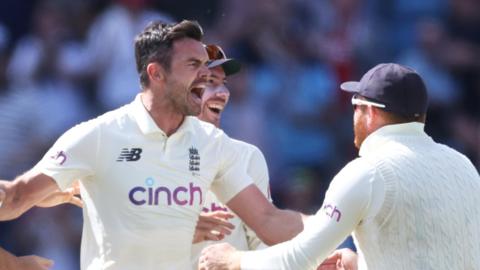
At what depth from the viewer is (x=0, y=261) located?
19.1 ft

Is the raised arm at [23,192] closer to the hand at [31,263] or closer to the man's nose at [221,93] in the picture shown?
the hand at [31,263]

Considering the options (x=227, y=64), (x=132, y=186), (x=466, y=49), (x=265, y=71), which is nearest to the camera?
(x=132, y=186)

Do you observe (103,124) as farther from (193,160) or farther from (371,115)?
(371,115)

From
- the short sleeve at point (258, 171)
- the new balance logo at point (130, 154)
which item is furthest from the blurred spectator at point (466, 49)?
the new balance logo at point (130, 154)

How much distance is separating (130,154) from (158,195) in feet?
0.75

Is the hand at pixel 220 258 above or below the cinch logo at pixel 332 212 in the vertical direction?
below

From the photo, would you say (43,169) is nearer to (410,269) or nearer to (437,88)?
(410,269)

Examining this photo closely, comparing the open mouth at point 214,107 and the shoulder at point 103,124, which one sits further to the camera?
the open mouth at point 214,107

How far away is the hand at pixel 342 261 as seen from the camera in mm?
6113

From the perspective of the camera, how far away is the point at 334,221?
5316 millimetres

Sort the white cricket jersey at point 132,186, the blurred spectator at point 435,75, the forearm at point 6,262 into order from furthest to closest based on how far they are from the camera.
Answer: the blurred spectator at point 435,75
the white cricket jersey at point 132,186
the forearm at point 6,262

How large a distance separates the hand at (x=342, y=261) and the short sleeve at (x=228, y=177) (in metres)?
0.53

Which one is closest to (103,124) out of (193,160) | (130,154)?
(130,154)

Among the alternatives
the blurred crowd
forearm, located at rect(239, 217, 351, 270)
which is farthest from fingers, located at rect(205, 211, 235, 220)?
the blurred crowd
